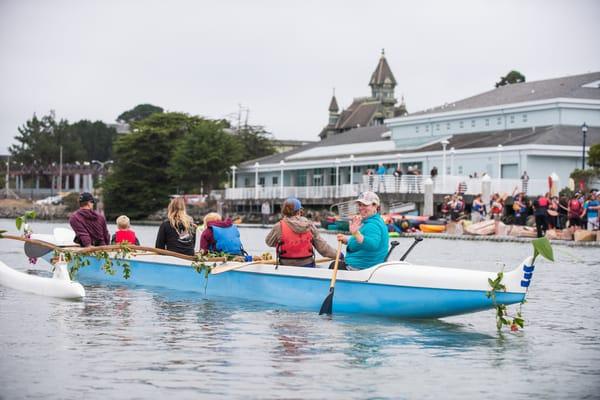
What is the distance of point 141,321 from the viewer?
1524 cm

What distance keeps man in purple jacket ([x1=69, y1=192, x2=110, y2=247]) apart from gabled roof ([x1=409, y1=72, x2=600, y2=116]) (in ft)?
179

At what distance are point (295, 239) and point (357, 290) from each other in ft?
5.23

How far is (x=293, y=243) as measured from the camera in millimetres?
16156

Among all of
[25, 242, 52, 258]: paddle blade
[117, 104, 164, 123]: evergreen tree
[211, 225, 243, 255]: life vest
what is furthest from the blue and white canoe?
[117, 104, 164, 123]: evergreen tree

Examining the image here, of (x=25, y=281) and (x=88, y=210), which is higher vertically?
(x=88, y=210)

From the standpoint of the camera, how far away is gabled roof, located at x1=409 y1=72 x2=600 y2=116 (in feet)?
234

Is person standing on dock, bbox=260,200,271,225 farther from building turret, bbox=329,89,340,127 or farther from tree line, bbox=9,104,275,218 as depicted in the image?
building turret, bbox=329,89,340,127

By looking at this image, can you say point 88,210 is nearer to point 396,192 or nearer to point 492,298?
point 492,298

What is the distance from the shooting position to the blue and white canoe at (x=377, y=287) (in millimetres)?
13844

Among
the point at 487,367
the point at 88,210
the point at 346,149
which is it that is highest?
the point at 346,149

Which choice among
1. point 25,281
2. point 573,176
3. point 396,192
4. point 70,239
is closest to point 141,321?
point 25,281

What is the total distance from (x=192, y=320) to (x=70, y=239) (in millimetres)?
7487

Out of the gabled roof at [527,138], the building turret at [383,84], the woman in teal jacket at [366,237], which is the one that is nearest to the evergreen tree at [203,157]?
the gabled roof at [527,138]

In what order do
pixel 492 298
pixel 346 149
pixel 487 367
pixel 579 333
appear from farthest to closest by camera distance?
pixel 346 149, pixel 579 333, pixel 492 298, pixel 487 367
